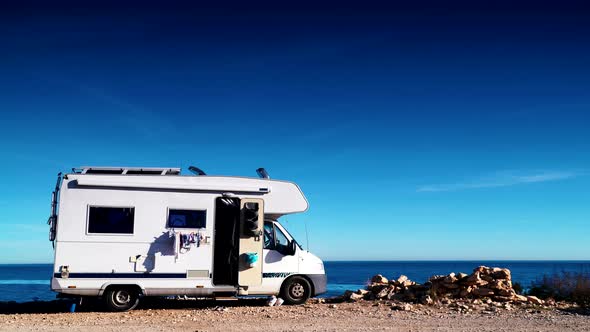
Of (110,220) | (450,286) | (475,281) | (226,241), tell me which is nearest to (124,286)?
(110,220)

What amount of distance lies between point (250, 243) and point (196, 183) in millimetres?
1757

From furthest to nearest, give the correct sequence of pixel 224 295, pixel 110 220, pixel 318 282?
pixel 318 282 → pixel 224 295 → pixel 110 220

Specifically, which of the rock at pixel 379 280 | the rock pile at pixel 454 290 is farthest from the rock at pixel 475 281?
the rock at pixel 379 280

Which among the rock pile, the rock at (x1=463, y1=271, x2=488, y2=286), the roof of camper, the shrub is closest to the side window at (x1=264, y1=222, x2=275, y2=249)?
the roof of camper

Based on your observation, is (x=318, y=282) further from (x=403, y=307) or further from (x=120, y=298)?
(x=120, y=298)

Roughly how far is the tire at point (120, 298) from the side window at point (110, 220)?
1.22 metres

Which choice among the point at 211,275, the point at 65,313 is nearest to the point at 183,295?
the point at 211,275

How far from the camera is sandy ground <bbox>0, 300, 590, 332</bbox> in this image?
10.6 metres

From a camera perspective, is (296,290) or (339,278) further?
(339,278)

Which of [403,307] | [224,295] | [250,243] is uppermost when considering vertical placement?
[250,243]

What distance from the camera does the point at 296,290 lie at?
44.6 ft

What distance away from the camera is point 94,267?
482 inches

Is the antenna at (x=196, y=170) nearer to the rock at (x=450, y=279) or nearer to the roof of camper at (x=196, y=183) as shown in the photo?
the roof of camper at (x=196, y=183)

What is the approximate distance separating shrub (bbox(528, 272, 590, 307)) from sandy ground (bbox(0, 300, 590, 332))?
→ 1.89 m
